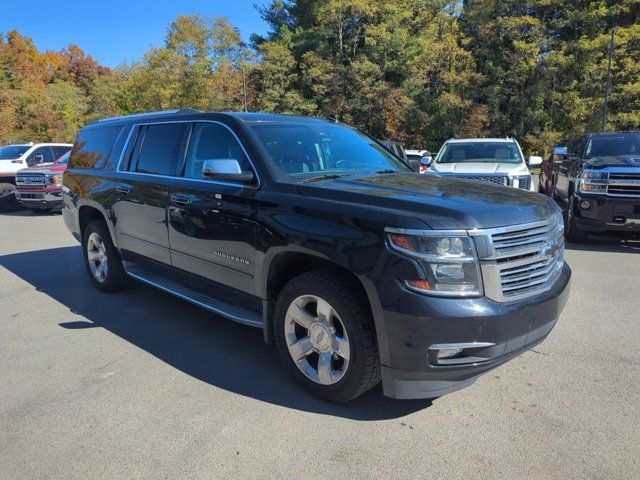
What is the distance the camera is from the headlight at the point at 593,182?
7.69 m

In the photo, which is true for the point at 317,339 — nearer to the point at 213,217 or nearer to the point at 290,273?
the point at 290,273

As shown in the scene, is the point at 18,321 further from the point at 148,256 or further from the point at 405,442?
the point at 405,442

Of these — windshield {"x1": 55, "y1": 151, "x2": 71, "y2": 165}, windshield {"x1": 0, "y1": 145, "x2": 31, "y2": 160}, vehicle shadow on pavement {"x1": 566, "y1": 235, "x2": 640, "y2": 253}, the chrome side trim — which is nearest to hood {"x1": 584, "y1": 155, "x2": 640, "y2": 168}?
vehicle shadow on pavement {"x1": 566, "y1": 235, "x2": 640, "y2": 253}

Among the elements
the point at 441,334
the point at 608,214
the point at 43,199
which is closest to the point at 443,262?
the point at 441,334

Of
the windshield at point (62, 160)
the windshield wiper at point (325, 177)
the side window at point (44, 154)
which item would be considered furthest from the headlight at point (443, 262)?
the side window at point (44, 154)

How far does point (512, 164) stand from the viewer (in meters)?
9.97

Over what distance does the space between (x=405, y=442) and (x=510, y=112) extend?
39.6 meters

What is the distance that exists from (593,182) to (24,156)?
15.4m

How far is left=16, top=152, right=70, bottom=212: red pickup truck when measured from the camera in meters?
12.9

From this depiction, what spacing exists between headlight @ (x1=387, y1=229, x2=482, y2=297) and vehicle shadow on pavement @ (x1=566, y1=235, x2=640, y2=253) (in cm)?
627

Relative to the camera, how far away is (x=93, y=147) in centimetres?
593

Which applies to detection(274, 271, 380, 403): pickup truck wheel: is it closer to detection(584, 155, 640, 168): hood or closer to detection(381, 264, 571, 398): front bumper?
detection(381, 264, 571, 398): front bumper

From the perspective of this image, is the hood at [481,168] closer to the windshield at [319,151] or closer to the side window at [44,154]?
the windshield at [319,151]

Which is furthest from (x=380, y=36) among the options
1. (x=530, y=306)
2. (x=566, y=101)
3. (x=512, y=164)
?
(x=530, y=306)
